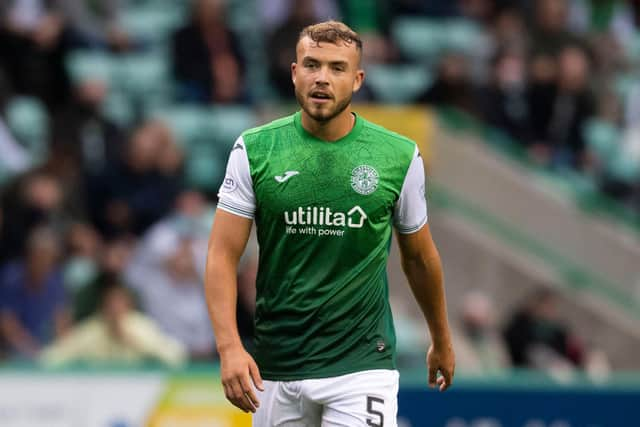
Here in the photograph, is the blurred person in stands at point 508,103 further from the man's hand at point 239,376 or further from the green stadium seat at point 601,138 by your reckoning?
the man's hand at point 239,376

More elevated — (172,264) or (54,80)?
(54,80)

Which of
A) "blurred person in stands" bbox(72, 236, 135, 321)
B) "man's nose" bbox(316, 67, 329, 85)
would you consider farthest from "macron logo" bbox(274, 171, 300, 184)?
"blurred person in stands" bbox(72, 236, 135, 321)

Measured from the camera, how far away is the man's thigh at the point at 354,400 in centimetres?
529

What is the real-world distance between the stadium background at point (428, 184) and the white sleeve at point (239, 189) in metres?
3.39

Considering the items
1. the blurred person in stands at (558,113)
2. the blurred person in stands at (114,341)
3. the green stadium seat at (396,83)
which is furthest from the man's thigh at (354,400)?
the blurred person in stands at (558,113)

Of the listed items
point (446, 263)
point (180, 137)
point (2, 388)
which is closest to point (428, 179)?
point (446, 263)

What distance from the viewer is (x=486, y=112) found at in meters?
13.6

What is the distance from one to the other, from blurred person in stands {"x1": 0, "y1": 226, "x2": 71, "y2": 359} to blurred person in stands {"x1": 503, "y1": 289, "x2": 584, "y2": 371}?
3.50m

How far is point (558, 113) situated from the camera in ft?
45.3

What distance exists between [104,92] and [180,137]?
767 millimetres

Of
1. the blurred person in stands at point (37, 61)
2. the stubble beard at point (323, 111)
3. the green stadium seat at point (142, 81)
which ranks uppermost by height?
the stubble beard at point (323, 111)

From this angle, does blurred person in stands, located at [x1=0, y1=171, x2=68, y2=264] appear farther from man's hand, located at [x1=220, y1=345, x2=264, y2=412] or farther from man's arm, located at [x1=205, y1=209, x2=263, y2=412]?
man's hand, located at [x1=220, y1=345, x2=264, y2=412]

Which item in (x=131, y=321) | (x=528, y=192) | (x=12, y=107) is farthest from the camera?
(x=528, y=192)

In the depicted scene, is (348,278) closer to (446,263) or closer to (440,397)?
(440,397)
